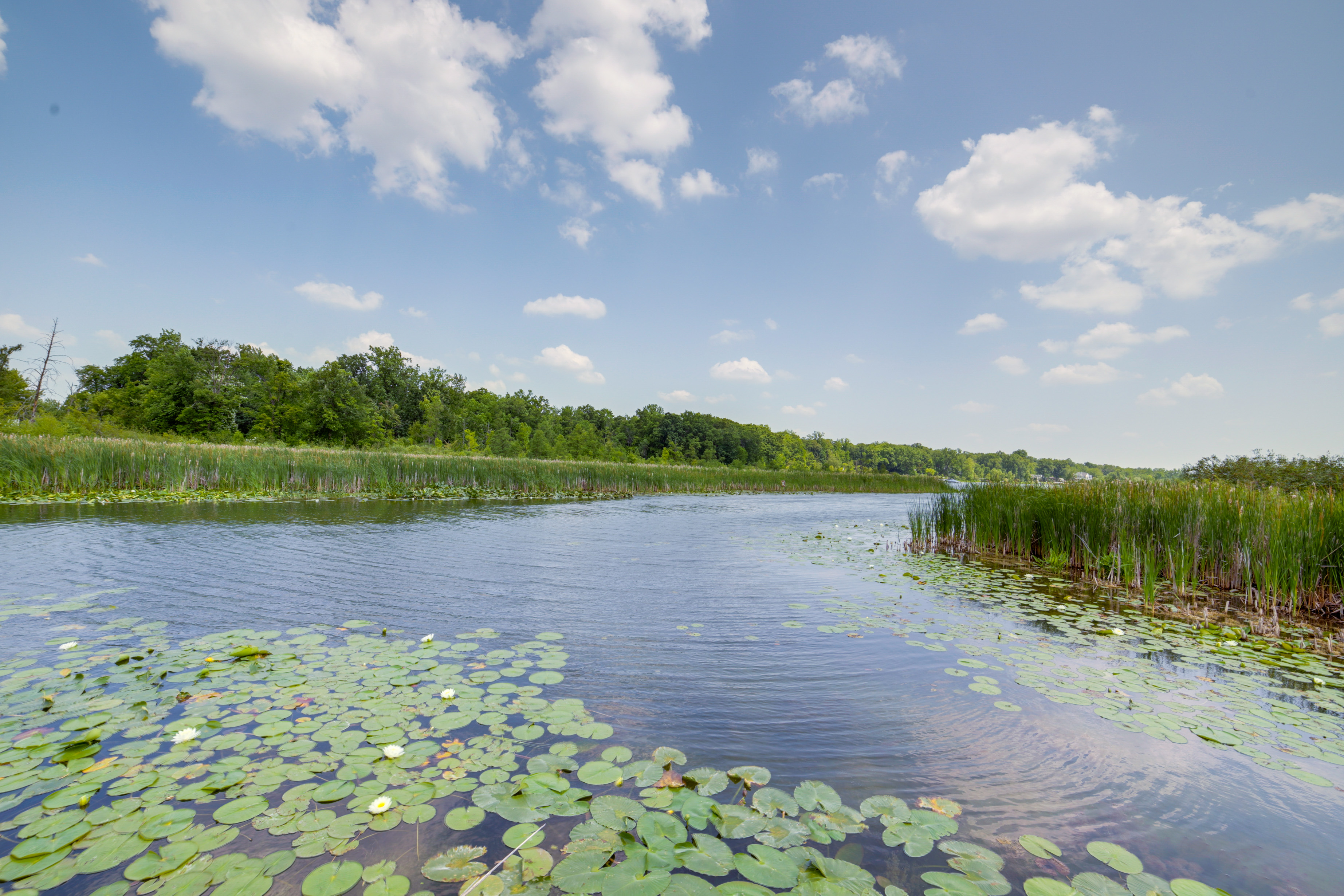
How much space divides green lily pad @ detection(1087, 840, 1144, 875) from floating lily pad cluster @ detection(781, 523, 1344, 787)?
1.53 meters

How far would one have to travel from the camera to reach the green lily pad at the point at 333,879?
6.07ft

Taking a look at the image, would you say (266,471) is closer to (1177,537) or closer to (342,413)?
(1177,537)

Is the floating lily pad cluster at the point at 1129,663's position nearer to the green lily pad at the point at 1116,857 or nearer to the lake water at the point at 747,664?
the lake water at the point at 747,664

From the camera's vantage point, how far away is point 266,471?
18.4m

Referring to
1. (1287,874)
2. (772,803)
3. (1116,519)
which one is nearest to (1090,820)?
(1287,874)

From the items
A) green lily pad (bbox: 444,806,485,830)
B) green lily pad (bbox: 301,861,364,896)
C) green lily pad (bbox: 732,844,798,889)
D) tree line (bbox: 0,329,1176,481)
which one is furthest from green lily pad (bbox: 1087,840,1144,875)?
tree line (bbox: 0,329,1176,481)

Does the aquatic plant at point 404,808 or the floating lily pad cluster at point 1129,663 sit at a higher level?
the aquatic plant at point 404,808

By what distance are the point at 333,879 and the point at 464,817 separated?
19.9 inches

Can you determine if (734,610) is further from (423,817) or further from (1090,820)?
(423,817)

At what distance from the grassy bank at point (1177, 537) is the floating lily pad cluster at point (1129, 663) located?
118 centimetres

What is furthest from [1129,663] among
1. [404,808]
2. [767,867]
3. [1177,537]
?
[404,808]

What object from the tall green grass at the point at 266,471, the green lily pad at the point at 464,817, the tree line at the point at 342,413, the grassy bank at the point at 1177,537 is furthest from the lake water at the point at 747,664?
the tree line at the point at 342,413

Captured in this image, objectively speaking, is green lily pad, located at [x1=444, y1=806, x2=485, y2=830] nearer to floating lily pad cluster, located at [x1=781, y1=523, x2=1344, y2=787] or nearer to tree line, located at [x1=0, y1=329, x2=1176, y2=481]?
floating lily pad cluster, located at [x1=781, y1=523, x2=1344, y2=787]

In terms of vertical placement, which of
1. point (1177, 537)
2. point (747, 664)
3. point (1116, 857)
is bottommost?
point (747, 664)
